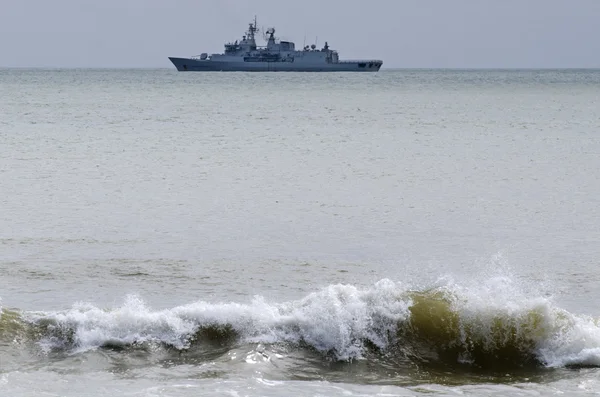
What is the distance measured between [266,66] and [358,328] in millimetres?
157241

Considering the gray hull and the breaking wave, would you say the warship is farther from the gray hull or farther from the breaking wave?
the breaking wave

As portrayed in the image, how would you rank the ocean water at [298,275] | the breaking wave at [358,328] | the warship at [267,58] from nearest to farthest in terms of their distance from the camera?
the ocean water at [298,275], the breaking wave at [358,328], the warship at [267,58]

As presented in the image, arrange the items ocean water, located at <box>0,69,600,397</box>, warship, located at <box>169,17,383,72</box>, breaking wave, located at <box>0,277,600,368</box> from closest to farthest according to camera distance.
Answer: ocean water, located at <box>0,69,600,397</box> → breaking wave, located at <box>0,277,600,368</box> → warship, located at <box>169,17,383,72</box>

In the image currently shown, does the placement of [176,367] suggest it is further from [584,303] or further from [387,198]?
[387,198]

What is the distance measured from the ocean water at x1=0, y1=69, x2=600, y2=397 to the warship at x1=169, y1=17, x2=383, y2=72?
138m

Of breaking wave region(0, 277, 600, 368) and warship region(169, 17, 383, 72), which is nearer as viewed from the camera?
breaking wave region(0, 277, 600, 368)

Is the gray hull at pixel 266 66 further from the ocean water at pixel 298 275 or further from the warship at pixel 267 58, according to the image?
the ocean water at pixel 298 275

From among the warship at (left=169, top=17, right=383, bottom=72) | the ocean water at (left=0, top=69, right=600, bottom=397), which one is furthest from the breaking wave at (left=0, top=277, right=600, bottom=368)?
the warship at (left=169, top=17, right=383, bottom=72)

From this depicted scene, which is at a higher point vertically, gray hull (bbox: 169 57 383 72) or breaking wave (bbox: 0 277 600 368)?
breaking wave (bbox: 0 277 600 368)

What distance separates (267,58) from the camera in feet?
539

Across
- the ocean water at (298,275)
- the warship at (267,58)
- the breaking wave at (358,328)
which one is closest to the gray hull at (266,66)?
the warship at (267,58)

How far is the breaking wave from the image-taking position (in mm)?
10070

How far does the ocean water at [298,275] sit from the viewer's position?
31.3 ft

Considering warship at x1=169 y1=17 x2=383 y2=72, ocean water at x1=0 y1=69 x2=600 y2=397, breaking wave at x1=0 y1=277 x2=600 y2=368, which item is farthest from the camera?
warship at x1=169 y1=17 x2=383 y2=72
